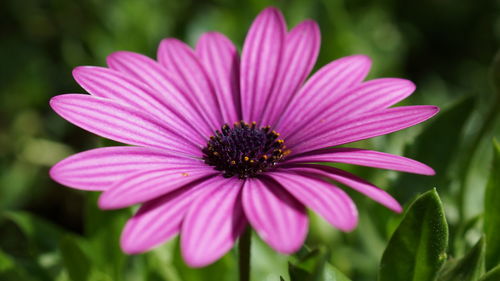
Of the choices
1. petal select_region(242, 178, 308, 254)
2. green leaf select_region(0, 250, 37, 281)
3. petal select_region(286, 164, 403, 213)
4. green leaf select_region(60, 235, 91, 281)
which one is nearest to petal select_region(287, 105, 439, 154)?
petal select_region(286, 164, 403, 213)

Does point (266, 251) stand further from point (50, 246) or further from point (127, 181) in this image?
point (127, 181)

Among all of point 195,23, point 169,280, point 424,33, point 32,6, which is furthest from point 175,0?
point 169,280

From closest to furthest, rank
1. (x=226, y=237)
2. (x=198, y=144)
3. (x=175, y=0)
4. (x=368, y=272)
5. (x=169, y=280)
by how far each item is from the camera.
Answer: (x=226, y=237) < (x=198, y=144) < (x=169, y=280) < (x=368, y=272) < (x=175, y=0)

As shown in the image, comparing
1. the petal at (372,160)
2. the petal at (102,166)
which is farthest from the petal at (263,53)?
the petal at (102,166)

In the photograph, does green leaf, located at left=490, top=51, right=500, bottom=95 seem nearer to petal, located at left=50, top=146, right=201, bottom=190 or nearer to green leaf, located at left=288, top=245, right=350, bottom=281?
green leaf, located at left=288, top=245, right=350, bottom=281

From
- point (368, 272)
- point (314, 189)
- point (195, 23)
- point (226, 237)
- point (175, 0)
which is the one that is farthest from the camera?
point (175, 0)
